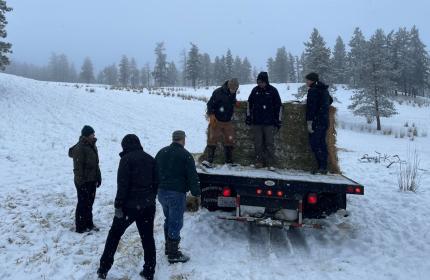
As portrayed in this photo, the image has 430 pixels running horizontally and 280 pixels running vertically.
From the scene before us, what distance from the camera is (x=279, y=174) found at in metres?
7.67

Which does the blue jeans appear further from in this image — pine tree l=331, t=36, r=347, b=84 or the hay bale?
pine tree l=331, t=36, r=347, b=84

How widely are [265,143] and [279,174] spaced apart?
92 cm

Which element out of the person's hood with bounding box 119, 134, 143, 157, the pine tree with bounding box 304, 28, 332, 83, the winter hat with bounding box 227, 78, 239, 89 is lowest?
the person's hood with bounding box 119, 134, 143, 157

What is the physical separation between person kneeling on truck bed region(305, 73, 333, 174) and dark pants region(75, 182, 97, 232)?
169 inches

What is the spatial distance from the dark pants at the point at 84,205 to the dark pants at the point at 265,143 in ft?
10.8

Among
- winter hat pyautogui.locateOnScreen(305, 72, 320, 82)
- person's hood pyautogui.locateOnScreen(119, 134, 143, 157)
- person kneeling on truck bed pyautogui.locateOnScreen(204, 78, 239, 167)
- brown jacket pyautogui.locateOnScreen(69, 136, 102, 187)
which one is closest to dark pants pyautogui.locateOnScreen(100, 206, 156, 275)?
person's hood pyautogui.locateOnScreen(119, 134, 143, 157)

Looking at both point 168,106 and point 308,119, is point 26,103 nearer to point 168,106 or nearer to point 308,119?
point 168,106

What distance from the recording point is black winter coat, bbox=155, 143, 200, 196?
6.36m

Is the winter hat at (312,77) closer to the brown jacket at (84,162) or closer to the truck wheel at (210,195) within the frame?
the truck wheel at (210,195)

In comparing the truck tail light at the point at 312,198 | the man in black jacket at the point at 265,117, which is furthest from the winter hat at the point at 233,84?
the truck tail light at the point at 312,198

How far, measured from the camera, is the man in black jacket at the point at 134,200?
5.65 m

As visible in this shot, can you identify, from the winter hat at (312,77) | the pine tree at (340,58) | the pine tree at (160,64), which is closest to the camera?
the winter hat at (312,77)

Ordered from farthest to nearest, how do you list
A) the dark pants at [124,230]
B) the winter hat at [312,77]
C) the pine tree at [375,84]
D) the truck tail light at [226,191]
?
1. the pine tree at [375,84]
2. the winter hat at [312,77]
3. the truck tail light at [226,191]
4. the dark pants at [124,230]

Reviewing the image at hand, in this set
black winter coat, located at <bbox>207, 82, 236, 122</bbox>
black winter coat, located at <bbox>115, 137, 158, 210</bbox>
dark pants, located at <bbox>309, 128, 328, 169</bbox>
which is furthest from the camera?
black winter coat, located at <bbox>207, 82, 236, 122</bbox>
